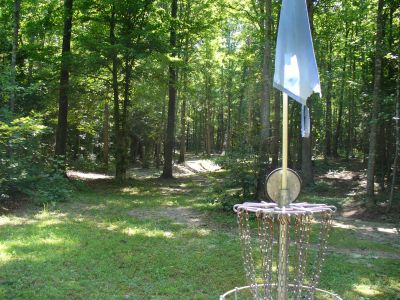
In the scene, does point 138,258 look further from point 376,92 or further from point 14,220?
point 376,92

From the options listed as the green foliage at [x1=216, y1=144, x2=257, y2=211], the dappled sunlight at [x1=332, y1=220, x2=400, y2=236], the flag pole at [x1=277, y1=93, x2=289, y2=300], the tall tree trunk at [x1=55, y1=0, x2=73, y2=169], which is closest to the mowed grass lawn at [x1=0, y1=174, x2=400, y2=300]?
the green foliage at [x1=216, y1=144, x2=257, y2=211]

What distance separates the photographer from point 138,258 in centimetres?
662

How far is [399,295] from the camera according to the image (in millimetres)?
5371

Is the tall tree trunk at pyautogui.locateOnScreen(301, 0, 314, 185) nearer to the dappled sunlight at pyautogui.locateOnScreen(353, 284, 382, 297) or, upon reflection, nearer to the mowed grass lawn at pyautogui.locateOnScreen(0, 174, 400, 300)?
the mowed grass lawn at pyautogui.locateOnScreen(0, 174, 400, 300)

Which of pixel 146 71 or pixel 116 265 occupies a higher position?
pixel 146 71

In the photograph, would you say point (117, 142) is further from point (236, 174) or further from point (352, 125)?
point (352, 125)

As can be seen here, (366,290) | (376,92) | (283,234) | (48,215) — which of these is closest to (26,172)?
(48,215)

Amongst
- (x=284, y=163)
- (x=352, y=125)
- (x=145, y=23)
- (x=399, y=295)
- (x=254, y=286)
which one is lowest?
(x=399, y=295)

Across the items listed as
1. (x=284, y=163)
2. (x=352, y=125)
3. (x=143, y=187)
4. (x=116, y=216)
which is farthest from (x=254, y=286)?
(x=352, y=125)

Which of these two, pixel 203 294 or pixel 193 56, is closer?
pixel 203 294

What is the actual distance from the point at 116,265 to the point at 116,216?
375cm

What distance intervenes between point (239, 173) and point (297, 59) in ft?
26.3

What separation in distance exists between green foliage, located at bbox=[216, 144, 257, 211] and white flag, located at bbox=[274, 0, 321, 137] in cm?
780

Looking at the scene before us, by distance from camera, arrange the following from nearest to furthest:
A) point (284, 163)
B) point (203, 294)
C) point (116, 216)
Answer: point (284, 163) → point (203, 294) → point (116, 216)
